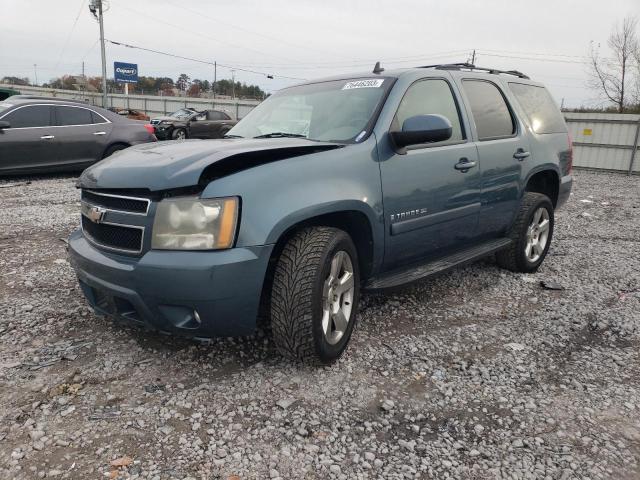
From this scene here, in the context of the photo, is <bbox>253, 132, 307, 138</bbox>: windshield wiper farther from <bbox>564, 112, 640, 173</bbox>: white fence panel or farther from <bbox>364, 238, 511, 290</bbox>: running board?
<bbox>564, 112, 640, 173</bbox>: white fence panel

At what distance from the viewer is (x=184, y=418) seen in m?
2.37

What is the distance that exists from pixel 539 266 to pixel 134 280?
161 inches

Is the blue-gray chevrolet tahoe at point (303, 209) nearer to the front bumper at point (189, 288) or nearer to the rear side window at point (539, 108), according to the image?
the front bumper at point (189, 288)

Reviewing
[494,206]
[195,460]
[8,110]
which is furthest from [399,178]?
[8,110]

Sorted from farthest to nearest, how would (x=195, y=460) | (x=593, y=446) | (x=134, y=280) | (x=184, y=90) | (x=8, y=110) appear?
(x=184, y=90) → (x=8, y=110) → (x=134, y=280) → (x=593, y=446) → (x=195, y=460)

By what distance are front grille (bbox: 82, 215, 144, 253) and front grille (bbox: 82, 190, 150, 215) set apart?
0.31 ft

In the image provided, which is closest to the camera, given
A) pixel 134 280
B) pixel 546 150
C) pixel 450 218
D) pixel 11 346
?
pixel 134 280

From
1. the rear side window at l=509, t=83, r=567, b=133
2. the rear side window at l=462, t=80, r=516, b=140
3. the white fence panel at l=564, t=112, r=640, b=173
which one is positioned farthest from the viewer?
the white fence panel at l=564, t=112, r=640, b=173

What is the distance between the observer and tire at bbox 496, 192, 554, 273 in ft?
14.8

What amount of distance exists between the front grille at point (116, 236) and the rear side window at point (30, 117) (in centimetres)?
715

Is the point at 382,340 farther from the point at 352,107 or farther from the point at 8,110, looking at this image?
the point at 8,110

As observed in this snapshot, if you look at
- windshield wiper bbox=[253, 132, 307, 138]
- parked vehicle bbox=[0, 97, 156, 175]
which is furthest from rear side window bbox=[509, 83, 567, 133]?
parked vehicle bbox=[0, 97, 156, 175]

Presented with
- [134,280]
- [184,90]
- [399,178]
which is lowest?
[134,280]

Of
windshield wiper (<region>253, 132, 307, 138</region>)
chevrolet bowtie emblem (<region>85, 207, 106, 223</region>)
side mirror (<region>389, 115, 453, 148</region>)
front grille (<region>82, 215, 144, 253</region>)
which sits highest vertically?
side mirror (<region>389, 115, 453, 148</region>)
